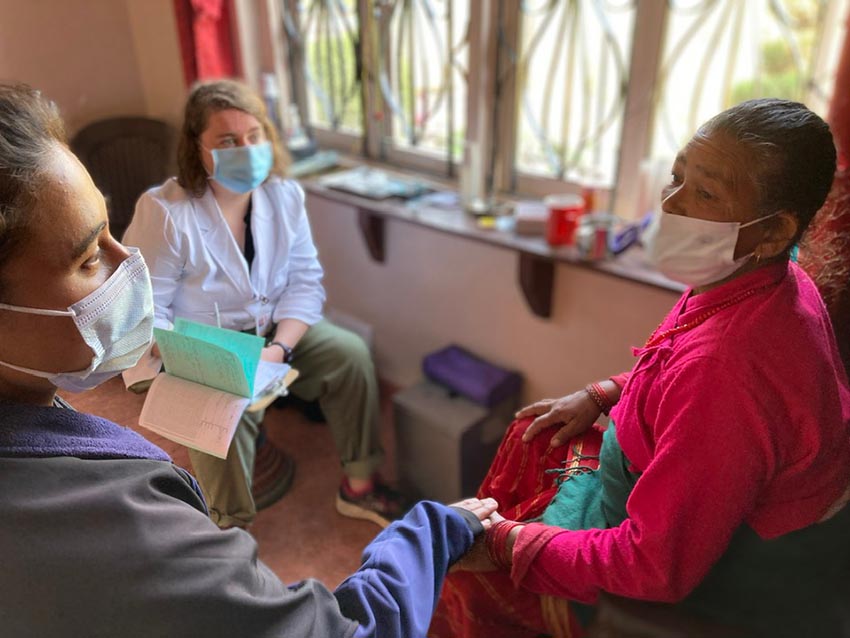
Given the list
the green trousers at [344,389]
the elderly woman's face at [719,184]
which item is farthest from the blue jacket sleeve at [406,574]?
the green trousers at [344,389]

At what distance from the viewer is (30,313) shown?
2.33 ft

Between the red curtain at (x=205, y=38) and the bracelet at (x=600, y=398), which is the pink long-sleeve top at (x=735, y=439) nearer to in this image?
the bracelet at (x=600, y=398)

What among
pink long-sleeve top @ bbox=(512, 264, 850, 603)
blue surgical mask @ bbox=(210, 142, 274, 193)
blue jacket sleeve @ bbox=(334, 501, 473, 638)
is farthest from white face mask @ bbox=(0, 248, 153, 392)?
pink long-sleeve top @ bbox=(512, 264, 850, 603)

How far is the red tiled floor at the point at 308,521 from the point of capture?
5.66 feet

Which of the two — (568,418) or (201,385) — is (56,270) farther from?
(568,418)

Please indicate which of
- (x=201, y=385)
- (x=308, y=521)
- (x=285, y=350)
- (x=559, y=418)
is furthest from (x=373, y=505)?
(x=201, y=385)

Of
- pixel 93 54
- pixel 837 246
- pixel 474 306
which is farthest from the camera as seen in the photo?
pixel 474 306

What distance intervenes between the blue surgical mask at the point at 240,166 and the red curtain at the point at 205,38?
0.97m

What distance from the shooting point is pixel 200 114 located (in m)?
1.39

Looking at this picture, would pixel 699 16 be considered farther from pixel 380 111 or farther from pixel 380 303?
pixel 380 303

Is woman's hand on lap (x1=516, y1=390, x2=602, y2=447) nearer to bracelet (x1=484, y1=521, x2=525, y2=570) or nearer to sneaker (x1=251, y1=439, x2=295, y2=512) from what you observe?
bracelet (x1=484, y1=521, x2=525, y2=570)

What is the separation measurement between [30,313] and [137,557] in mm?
275

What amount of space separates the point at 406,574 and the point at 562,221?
116 cm

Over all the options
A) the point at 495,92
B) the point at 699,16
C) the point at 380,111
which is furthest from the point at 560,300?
the point at 380,111
